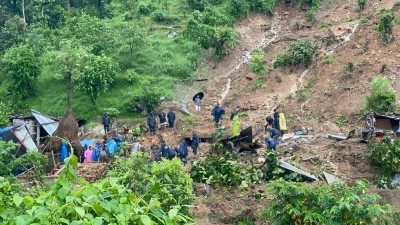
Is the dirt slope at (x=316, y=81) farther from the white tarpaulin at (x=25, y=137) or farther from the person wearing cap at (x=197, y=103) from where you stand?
the white tarpaulin at (x=25, y=137)

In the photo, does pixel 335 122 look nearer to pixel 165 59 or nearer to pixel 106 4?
pixel 165 59

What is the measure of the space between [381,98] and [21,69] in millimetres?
12472

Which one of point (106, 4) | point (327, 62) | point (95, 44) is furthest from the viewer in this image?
point (106, 4)

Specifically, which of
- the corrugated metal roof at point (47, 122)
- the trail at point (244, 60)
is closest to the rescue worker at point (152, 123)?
the corrugated metal roof at point (47, 122)

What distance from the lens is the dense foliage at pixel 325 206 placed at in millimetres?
7449

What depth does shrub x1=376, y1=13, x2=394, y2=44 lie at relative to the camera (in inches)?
811

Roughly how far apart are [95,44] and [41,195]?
19128mm

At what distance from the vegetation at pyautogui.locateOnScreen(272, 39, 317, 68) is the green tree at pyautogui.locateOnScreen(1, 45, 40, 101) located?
877 cm

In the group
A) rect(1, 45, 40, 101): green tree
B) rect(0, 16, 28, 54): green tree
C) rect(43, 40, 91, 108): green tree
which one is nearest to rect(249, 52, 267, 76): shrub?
rect(43, 40, 91, 108): green tree

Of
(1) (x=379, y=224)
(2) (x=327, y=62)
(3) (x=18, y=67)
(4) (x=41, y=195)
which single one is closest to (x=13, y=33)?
(3) (x=18, y=67)

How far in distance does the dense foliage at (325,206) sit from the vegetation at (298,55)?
44.0 ft

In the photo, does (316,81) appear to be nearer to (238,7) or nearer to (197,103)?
(197,103)

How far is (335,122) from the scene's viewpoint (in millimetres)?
17812

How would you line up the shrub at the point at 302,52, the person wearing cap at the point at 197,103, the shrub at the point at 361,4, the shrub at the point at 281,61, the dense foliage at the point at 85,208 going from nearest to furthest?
the dense foliage at the point at 85,208 < the person wearing cap at the point at 197,103 < the shrub at the point at 302,52 < the shrub at the point at 281,61 < the shrub at the point at 361,4
